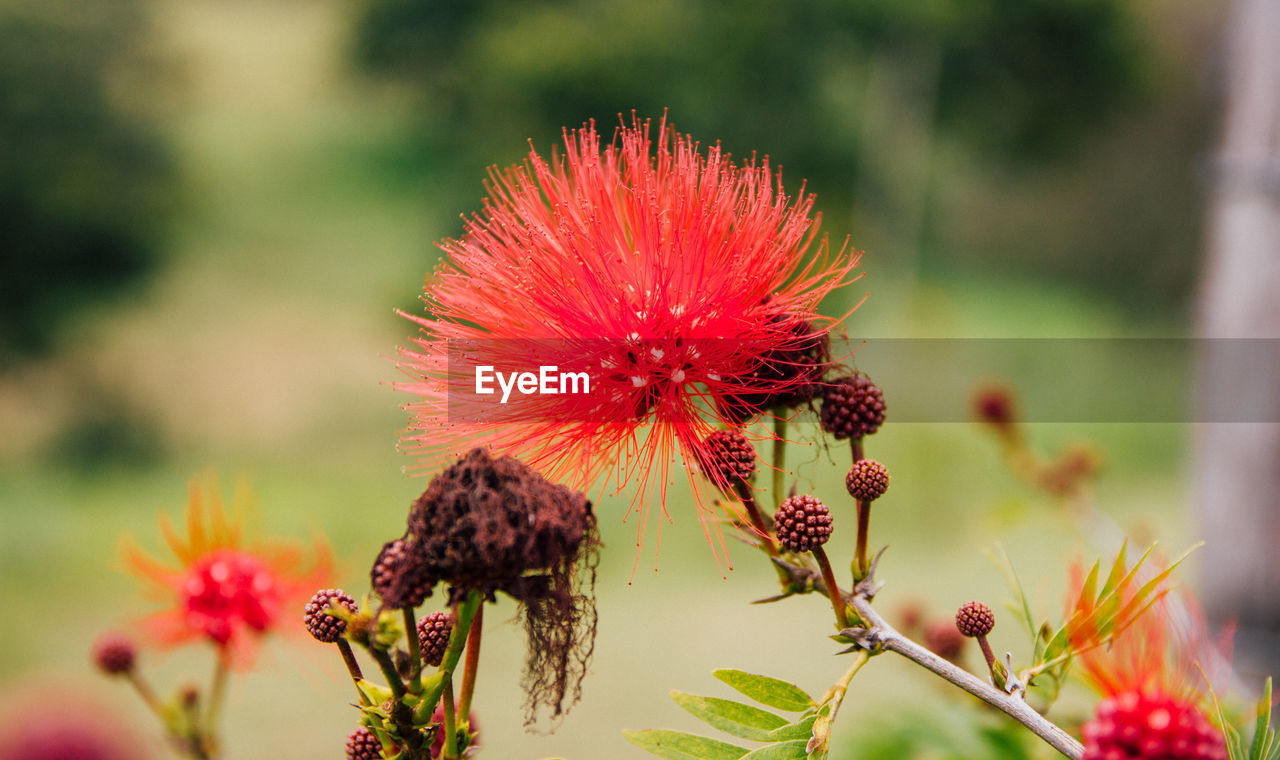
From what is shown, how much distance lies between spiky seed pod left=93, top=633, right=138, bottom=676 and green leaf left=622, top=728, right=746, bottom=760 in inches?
22.0

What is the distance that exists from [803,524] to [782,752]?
0.45 feet

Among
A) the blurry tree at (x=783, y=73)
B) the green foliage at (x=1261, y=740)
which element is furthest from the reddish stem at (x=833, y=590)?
the blurry tree at (x=783, y=73)

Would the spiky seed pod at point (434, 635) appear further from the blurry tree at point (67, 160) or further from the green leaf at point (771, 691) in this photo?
the blurry tree at point (67, 160)

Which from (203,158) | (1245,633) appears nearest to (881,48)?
(203,158)

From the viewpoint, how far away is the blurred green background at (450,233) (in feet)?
12.2

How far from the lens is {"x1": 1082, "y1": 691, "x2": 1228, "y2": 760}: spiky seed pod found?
49cm

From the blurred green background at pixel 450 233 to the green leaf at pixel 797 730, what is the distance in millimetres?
2188

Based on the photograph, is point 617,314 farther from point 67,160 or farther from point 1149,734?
point 67,160

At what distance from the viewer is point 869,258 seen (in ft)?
17.1

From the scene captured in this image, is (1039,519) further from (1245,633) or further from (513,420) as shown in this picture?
(513,420)

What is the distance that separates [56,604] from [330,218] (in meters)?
2.61

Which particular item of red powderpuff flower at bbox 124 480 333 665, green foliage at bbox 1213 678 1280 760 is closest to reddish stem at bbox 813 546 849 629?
green foliage at bbox 1213 678 1280 760

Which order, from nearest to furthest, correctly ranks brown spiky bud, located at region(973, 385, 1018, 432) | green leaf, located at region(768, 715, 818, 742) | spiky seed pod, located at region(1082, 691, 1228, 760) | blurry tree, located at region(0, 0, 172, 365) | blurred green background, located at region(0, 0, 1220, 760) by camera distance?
spiky seed pod, located at region(1082, 691, 1228, 760) → green leaf, located at region(768, 715, 818, 742) → brown spiky bud, located at region(973, 385, 1018, 432) → blurred green background, located at region(0, 0, 1220, 760) → blurry tree, located at region(0, 0, 172, 365)

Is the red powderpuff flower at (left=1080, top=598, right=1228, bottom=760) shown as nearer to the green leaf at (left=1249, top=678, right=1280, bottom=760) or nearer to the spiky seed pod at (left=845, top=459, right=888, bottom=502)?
the green leaf at (left=1249, top=678, right=1280, bottom=760)
